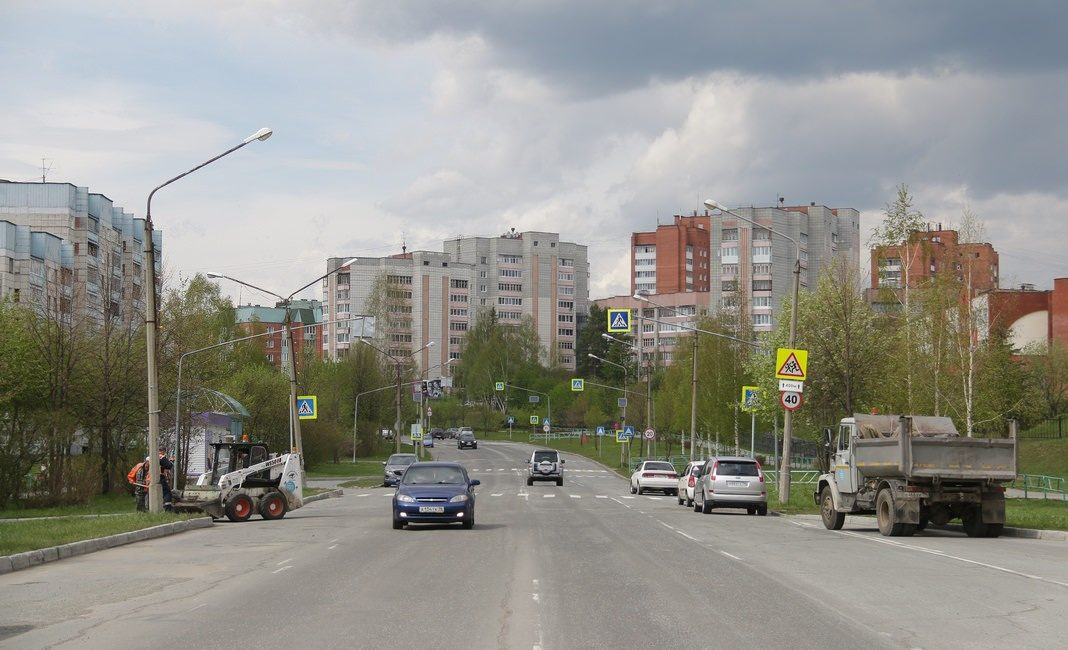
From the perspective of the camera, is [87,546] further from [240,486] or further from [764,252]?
[764,252]

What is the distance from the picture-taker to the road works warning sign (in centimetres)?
3338

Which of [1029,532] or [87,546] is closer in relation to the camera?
[87,546]

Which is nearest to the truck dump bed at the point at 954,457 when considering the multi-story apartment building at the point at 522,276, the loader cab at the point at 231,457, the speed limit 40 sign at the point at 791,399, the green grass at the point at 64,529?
the speed limit 40 sign at the point at 791,399

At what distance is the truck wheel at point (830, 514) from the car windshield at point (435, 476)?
28.2 feet

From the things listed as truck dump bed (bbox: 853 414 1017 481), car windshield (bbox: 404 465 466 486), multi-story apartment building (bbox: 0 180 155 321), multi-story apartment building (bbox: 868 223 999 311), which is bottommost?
car windshield (bbox: 404 465 466 486)

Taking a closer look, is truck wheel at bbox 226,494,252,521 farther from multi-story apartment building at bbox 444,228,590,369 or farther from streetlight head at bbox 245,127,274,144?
multi-story apartment building at bbox 444,228,590,369

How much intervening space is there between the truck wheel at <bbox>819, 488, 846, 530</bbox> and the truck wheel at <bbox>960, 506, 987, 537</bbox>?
3002 millimetres

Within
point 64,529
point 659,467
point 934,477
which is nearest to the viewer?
point 64,529

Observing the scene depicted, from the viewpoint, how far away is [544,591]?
14023 mm

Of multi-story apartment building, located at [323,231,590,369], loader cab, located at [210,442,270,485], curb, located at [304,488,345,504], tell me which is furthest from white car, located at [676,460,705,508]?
multi-story apartment building, located at [323,231,590,369]

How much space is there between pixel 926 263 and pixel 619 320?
13.8 m

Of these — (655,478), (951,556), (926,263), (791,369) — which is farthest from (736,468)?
(926,263)

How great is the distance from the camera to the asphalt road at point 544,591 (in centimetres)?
1064

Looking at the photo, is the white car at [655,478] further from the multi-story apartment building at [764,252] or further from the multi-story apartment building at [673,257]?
the multi-story apartment building at [673,257]
